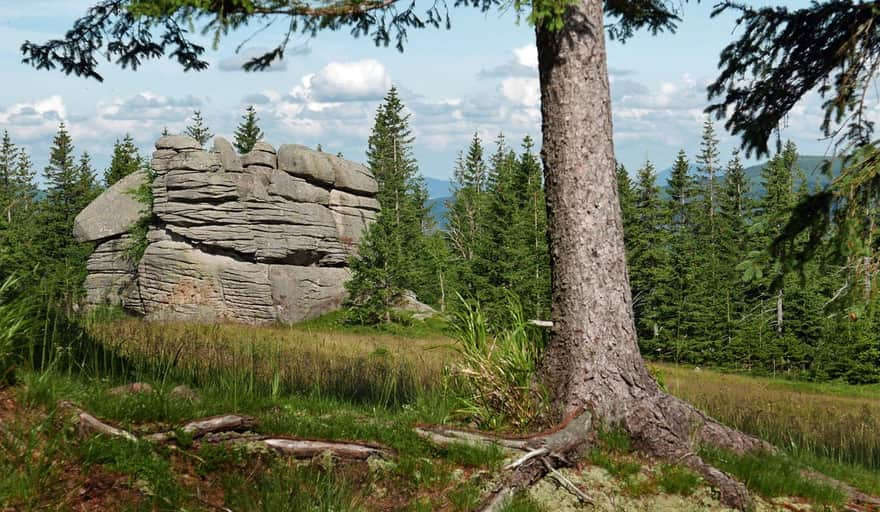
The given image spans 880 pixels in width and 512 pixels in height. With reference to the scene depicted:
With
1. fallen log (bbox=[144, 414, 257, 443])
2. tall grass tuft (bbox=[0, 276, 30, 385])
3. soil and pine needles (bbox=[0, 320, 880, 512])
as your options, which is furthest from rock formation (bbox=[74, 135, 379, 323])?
fallen log (bbox=[144, 414, 257, 443])

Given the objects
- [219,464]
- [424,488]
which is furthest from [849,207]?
[219,464]

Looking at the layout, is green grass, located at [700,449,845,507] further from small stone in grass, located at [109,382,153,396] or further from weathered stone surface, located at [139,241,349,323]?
weathered stone surface, located at [139,241,349,323]

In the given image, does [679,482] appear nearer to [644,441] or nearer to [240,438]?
[644,441]

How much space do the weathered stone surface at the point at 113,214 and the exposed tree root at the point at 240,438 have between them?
2907 cm

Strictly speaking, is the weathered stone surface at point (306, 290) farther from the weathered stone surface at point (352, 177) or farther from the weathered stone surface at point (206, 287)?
the weathered stone surface at point (352, 177)

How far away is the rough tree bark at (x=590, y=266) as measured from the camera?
20.6 ft

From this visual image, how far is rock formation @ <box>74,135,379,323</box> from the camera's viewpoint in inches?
1155

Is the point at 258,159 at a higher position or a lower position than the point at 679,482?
higher

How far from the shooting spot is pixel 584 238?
6379 millimetres

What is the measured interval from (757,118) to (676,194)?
1916 inches

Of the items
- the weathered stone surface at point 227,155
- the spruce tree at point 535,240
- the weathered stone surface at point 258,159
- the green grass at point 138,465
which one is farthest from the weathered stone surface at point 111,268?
the green grass at point 138,465

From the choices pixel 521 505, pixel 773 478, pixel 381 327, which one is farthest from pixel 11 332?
pixel 381 327

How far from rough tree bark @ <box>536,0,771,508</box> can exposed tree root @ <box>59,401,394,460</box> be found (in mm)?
1929

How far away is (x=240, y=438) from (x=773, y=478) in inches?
161
